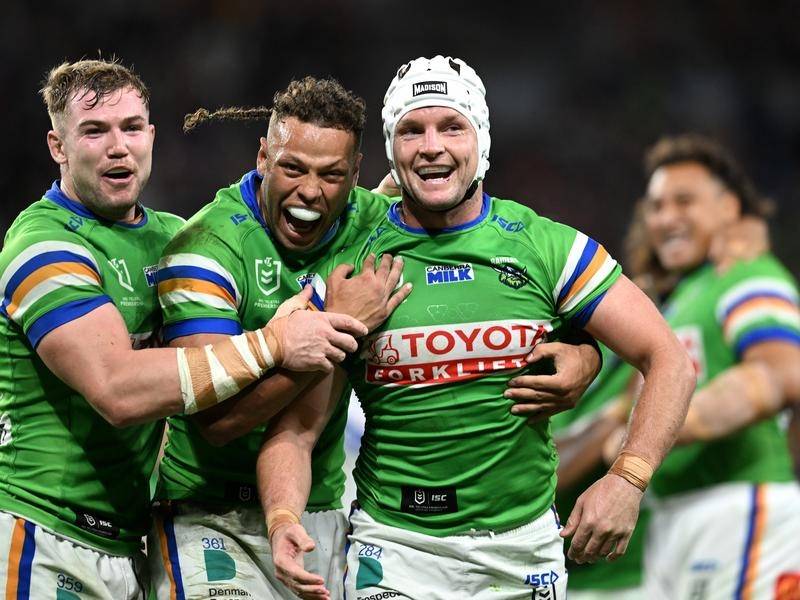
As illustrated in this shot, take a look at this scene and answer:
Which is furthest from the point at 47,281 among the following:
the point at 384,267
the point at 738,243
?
the point at 738,243

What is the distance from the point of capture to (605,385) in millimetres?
7980

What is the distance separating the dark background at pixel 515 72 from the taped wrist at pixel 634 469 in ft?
24.1

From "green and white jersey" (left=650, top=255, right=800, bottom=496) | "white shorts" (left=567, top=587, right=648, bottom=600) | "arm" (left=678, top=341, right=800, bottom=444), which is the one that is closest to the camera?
Result: "arm" (left=678, top=341, right=800, bottom=444)

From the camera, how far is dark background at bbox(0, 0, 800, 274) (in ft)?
37.2

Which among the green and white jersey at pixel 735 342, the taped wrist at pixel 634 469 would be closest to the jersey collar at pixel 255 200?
the taped wrist at pixel 634 469

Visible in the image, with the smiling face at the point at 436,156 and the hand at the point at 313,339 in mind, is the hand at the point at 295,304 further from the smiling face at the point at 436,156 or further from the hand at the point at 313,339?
the smiling face at the point at 436,156

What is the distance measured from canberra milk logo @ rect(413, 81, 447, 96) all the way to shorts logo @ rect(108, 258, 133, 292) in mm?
1132

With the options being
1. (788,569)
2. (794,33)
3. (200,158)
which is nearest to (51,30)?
(200,158)

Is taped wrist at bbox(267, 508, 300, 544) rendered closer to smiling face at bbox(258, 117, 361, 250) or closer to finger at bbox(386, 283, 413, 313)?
finger at bbox(386, 283, 413, 313)

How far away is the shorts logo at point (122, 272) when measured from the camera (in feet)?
13.5

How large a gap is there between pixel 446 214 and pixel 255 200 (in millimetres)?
702

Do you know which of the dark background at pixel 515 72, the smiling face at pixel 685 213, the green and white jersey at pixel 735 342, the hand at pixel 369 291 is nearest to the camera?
the hand at pixel 369 291

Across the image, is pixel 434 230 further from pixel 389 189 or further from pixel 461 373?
pixel 389 189

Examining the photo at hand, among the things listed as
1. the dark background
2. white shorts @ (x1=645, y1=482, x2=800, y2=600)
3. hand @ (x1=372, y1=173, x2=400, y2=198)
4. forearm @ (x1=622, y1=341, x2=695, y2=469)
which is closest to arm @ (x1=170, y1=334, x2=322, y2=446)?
forearm @ (x1=622, y1=341, x2=695, y2=469)
